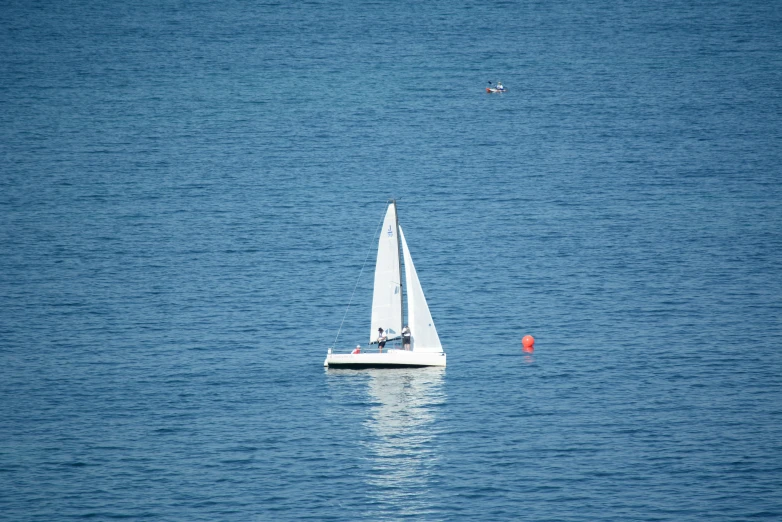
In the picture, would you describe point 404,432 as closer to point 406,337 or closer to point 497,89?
point 406,337

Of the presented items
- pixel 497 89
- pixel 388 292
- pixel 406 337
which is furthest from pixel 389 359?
pixel 497 89

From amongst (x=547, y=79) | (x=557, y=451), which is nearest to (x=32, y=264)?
(x=557, y=451)

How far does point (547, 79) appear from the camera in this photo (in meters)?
200

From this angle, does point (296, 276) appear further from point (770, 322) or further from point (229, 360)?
point (770, 322)

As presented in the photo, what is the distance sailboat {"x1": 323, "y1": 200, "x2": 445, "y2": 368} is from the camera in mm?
82062

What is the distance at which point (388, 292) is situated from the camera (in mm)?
83500

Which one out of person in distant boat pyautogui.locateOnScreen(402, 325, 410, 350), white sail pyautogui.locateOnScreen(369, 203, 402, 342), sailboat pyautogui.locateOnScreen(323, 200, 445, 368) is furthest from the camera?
white sail pyautogui.locateOnScreen(369, 203, 402, 342)

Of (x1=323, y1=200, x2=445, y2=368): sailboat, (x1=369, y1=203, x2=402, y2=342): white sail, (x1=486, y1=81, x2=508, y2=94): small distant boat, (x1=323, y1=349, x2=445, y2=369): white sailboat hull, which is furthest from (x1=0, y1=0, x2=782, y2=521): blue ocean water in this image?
(x1=486, y1=81, x2=508, y2=94): small distant boat

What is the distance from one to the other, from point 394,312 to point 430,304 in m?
16.8

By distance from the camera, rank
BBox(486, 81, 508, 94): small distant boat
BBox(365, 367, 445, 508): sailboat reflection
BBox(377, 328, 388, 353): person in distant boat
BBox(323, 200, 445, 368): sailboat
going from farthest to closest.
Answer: BBox(486, 81, 508, 94): small distant boat < BBox(377, 328, 388, 353): person in distant boat < BBox(323, 200, 445, 368): sailboat < BBox(365, 367, 445, 508): sailboat reflection

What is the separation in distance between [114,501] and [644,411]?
33.5m

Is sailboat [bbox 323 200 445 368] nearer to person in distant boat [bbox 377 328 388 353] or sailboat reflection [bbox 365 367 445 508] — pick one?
person in distant boat [bbox 377 328 388 353]

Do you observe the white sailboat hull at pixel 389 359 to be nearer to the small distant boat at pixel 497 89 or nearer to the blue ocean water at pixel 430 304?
the blue ocean water at pixel 430 304

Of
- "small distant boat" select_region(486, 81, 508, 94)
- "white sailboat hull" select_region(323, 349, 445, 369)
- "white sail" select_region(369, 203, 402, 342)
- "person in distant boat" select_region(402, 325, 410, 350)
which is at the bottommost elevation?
"white sailboat hull" select_region(323, 349, 445, 369)
